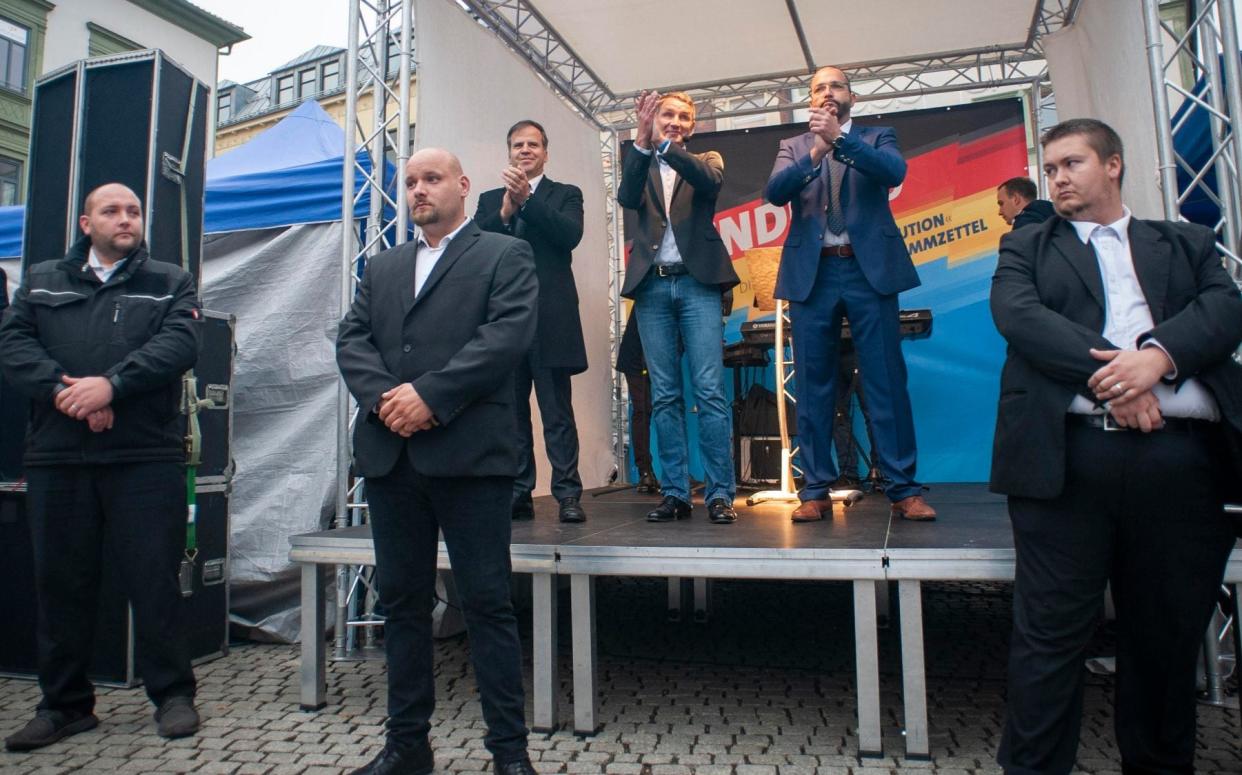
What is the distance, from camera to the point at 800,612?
459 centimetres

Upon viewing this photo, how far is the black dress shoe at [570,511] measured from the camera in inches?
135

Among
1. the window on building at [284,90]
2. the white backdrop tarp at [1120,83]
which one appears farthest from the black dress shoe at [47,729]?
the window on building at [284,90]

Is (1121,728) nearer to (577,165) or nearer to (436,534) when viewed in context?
(436,534)

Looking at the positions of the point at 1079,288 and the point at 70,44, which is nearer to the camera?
the point at 1079,288

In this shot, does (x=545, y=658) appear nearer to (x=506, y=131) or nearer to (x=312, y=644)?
(x=312, y=644)

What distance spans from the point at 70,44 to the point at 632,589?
70.1ft

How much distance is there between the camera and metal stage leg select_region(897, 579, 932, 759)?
7.79 feet

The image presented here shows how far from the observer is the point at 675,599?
4.50 metres

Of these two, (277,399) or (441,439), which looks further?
(277,399)

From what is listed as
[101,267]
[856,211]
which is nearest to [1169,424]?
[856,211]

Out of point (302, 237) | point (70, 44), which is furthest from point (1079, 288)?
point (70, 44)

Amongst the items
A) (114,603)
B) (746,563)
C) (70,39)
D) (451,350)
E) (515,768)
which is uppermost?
(70,39)

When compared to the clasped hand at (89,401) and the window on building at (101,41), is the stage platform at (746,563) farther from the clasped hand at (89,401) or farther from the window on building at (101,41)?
the window on building at (101,41)

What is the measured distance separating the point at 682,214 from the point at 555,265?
23.0 inches
